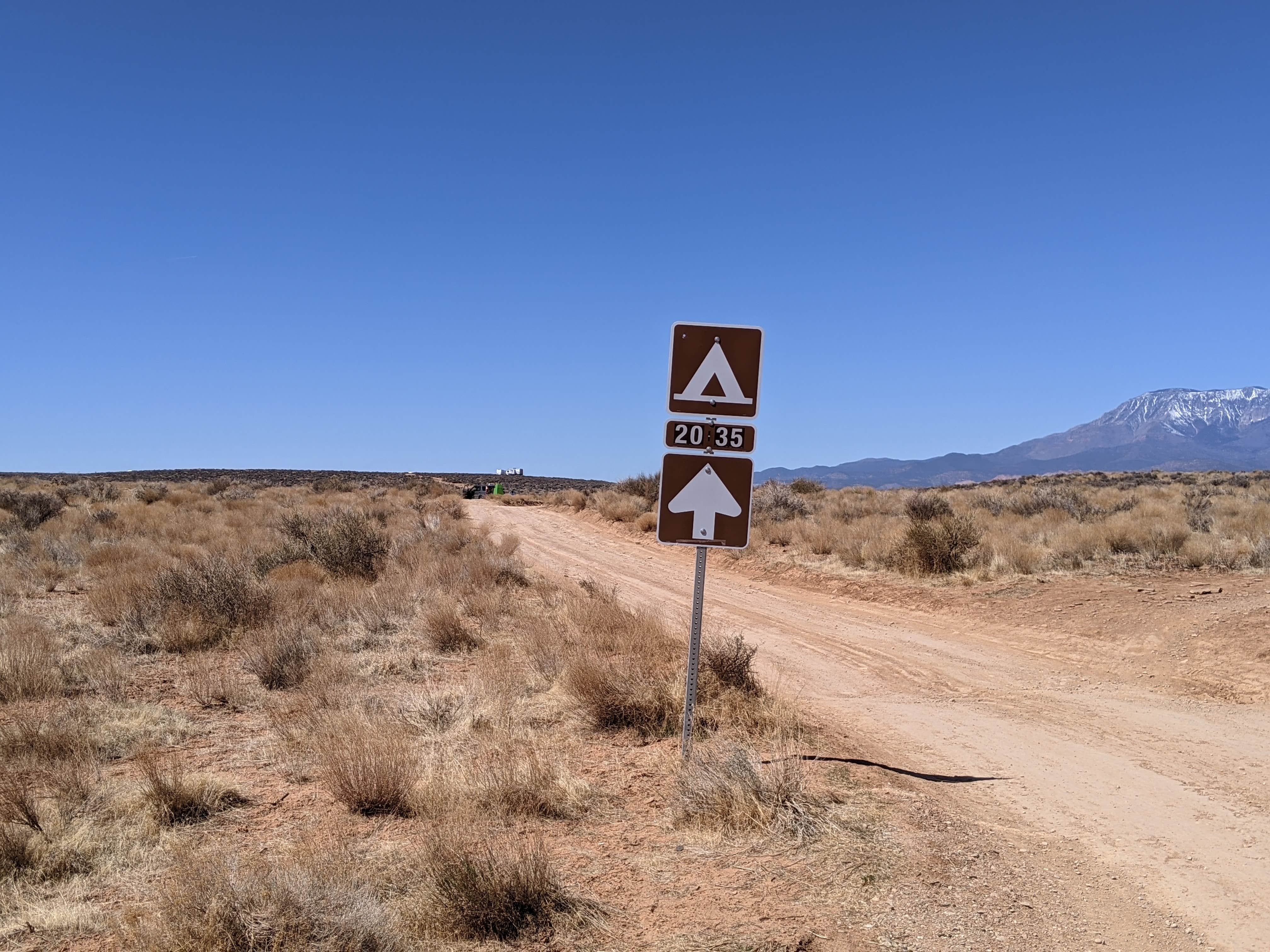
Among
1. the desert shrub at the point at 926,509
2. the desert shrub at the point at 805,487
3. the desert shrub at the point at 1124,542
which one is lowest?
the desert shrub at the point at 1124,542

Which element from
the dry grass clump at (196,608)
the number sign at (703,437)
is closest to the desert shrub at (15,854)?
the number sign at (703,437)

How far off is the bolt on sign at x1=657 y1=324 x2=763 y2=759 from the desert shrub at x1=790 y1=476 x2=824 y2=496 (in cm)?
3108

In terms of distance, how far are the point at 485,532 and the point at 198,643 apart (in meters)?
13.6

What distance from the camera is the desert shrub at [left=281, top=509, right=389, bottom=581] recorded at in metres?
15.9

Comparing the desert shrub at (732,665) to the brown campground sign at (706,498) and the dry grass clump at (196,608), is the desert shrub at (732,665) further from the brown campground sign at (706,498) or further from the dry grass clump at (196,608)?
the dry grass clump at (196,608)

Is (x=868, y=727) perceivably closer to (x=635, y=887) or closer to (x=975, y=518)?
(x=635, y=887)

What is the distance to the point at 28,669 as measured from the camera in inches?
328

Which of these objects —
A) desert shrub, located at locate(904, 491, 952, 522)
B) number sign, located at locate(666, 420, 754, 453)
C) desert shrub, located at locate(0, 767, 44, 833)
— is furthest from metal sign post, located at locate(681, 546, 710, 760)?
desert shrub, located at locate(904, 491, 952, 522)

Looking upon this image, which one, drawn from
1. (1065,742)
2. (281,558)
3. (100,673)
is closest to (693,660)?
(1065,742)

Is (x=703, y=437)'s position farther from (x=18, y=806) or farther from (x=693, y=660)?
(x=18, y=806)

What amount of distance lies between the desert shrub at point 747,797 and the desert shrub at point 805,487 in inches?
1236

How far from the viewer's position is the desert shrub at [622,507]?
3161cm

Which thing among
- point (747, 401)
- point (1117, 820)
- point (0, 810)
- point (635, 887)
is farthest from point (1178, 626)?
point (0, 810)

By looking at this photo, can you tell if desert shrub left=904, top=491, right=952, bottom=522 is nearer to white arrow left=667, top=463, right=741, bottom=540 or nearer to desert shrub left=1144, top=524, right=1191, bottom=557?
desert shrub left=1144, top=524, right=1191, bottom=557
